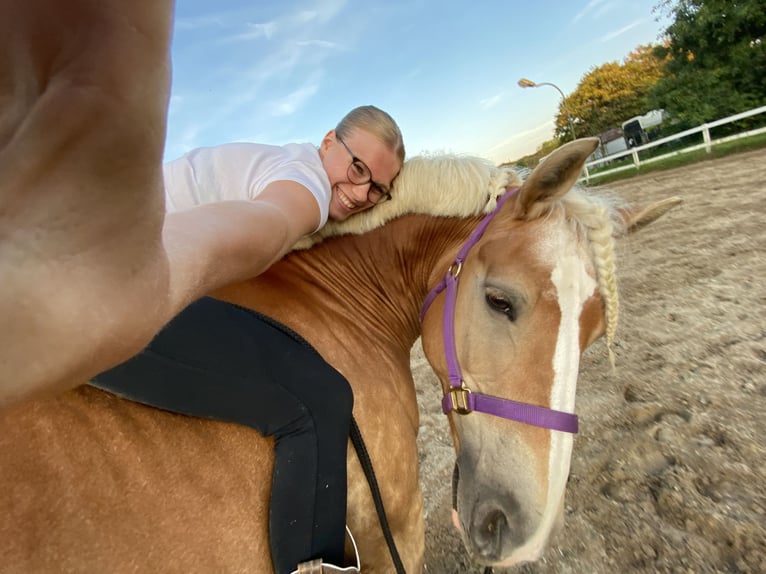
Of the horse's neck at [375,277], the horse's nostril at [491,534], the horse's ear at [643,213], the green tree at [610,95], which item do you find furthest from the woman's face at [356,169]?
the green tree at [610,95]

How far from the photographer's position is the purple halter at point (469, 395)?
1.40 metres

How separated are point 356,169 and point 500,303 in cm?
81

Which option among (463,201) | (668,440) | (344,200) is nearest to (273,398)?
(344,200)

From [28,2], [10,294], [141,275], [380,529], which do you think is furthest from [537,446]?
[28,2]

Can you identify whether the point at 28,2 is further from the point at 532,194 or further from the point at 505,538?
the point at 505,538

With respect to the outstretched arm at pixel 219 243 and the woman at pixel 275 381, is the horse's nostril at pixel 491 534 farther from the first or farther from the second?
the outstretched arm at pixel 219 243

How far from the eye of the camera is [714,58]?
17.2 m

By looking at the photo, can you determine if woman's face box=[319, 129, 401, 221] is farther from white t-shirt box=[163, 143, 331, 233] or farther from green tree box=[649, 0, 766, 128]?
green tree box=[649, 0, 766, 128]

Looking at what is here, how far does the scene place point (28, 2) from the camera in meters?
0.34

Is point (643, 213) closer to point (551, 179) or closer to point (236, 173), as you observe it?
point (551, 179)

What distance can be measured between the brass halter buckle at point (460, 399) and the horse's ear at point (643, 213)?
97cm

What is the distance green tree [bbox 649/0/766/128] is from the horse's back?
2203 centimetres

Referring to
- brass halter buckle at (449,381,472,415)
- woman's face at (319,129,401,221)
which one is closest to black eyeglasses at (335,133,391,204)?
woman's face at (319,129,401,221)

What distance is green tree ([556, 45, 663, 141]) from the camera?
114 feet
